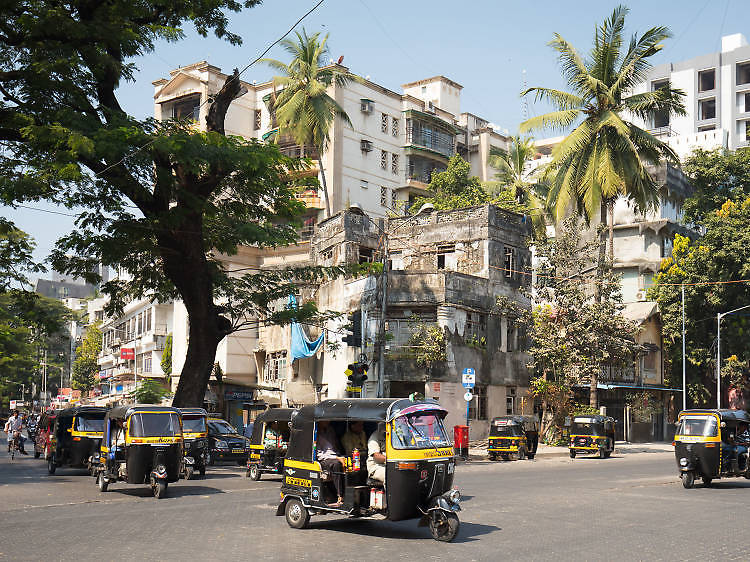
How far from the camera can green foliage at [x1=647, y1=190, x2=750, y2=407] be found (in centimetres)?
4938

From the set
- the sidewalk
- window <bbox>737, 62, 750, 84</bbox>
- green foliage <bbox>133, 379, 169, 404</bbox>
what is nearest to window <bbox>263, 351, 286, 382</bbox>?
green foliage <bbox>133, 379, 169, 404</bbox>

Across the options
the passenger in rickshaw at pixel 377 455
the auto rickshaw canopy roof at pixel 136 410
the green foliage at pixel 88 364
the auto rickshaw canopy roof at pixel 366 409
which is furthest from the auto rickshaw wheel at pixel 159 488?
the green foliage at pixel 88 364

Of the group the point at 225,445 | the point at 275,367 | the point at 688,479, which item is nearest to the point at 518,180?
the point at 275,367

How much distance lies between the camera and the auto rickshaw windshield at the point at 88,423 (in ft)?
85.2

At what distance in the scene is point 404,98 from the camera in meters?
61.8

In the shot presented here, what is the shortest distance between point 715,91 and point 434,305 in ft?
207

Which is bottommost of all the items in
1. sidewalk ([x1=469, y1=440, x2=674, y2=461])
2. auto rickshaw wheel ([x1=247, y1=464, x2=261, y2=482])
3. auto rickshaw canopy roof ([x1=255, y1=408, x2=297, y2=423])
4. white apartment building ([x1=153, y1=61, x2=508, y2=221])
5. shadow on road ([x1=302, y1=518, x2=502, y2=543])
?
sidewalk ([x1=469, y1=440, x2=674, y2=461])

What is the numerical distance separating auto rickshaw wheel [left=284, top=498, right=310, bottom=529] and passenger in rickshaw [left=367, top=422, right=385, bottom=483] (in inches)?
56.0

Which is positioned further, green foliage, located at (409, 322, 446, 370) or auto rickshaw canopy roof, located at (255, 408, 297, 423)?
green foliage, located at (409, 322, 446, 370)

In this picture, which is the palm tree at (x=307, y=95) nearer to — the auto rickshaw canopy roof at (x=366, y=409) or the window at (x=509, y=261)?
the window at (x=509, y=261)

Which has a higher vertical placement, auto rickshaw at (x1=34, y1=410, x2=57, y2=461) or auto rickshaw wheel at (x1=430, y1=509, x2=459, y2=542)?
auto rickshaw wheel at (x1=430, y1=509, x2=459, y2=542)

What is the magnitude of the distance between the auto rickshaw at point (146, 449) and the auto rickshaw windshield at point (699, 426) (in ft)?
41.8

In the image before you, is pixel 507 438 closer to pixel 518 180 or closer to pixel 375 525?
pixel 375 525

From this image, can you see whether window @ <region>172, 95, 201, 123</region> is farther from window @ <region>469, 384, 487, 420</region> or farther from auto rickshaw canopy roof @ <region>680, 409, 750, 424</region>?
auto rickshaw canopy roof @ <region>680, 409, 750, 424</region>
